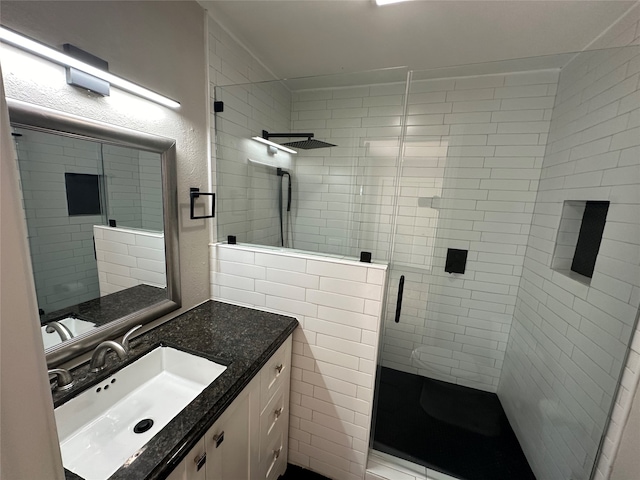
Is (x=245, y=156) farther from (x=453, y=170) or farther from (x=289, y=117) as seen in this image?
(x=453, y=170)

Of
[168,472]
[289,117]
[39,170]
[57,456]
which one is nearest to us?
[57,456]

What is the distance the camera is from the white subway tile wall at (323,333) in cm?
130

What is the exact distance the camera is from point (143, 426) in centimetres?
91

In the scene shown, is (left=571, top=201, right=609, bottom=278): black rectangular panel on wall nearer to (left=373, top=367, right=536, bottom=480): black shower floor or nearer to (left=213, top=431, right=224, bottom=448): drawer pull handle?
(left=373, top=367, right=536, bottom=480): black shower floor

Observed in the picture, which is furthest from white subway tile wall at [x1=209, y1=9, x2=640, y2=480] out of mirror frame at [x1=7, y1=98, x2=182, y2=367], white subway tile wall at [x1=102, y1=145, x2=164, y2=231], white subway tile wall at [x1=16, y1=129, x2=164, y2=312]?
white subway tile wall at [x1=16, y1=129, x2=164, y2=312]

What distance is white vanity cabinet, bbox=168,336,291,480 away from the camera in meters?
0.81

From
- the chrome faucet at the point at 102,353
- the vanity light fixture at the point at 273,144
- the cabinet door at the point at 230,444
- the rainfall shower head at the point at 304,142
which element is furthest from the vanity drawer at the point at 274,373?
the rainfall shower head at the point at 304,142

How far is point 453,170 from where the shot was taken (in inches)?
78.5

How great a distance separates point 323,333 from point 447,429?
1291 millimetres

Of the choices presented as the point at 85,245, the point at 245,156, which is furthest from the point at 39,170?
the point at 245,156

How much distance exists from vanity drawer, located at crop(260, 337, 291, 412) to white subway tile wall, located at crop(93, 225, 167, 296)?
69 centimetres

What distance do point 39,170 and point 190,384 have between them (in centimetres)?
98

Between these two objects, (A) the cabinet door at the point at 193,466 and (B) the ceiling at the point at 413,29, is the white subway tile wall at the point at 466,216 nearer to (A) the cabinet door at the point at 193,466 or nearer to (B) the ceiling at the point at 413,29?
(B) the ceiling at the point at 413,29

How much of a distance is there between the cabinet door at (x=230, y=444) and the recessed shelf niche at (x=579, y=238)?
74.4 inches
